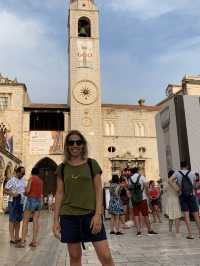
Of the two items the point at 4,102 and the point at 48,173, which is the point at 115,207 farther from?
the point at 4,102

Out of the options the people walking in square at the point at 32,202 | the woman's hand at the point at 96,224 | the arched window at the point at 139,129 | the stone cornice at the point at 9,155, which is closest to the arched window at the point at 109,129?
the arched window at the point at 139,129

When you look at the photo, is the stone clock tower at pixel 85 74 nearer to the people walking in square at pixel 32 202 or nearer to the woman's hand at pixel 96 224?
the people walking in square at pixel 32 202

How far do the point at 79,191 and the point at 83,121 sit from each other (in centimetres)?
2686

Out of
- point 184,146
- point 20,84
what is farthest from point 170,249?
point 20,84

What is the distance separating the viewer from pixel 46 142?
29.2m

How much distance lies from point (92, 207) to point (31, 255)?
2857mm

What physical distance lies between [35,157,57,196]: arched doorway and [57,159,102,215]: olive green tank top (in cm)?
2668

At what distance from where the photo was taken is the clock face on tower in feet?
99.2

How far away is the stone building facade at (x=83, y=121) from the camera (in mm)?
29047

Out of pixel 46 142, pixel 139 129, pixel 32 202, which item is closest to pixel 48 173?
pixel 46 142

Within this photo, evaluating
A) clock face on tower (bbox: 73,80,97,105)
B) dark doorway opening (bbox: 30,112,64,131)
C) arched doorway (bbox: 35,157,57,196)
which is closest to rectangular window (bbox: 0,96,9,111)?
dark doorway opening (bbox: 30,112,64,131)

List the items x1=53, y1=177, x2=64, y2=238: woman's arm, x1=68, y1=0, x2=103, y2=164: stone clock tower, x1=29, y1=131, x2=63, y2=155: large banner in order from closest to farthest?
1. x1=53, y1=177, x2=64, y2=238: woman's arm
2. x1=29, y1=131, x2=63, y2=155: large banner
3. x1=68, y1=0, x2=103, y2=164: stone clock tower

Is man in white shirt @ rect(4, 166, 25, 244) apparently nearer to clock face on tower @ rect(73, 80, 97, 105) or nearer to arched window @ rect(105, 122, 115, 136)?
clock face on tower @ rect(73, 80, 97, 105)

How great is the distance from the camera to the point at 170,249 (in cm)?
517
